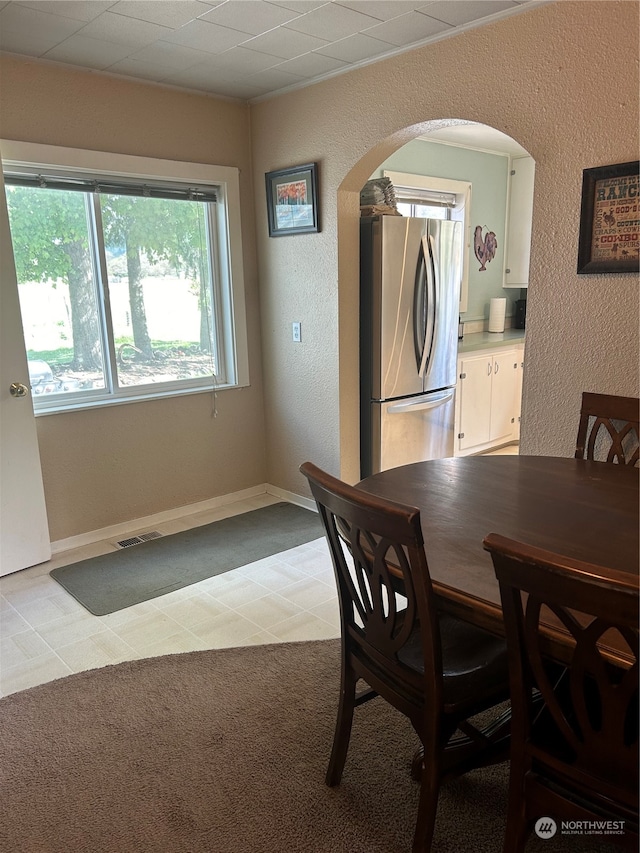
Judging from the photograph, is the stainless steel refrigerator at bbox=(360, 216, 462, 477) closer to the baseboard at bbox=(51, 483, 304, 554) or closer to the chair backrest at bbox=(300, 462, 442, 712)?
the baseboard at bbox=(51, 483, 304, 554)

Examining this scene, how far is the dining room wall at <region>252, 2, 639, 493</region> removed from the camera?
2338 mm

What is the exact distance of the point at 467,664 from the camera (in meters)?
1.50

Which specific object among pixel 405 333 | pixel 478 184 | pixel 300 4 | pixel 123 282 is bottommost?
pixel 405 333

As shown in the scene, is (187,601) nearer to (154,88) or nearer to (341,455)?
(341,455)

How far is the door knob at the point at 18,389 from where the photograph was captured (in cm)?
297

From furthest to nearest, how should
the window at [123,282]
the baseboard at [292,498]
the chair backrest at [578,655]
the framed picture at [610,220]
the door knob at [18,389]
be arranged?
the baseboard at [292,498]
the window at [123,282]
the door knob at [18,389]
the framed picture at [610,220]
the chair backrest at [578,655]

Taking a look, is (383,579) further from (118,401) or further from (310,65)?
(310,65)

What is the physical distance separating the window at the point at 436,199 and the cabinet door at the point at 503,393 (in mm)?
627

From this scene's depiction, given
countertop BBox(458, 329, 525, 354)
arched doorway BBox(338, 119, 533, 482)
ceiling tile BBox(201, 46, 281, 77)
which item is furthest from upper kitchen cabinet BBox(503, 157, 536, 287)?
ceiling tile BBox(201, 46, 281, 77)

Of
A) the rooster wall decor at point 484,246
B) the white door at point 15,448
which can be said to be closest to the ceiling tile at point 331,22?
the white door at point 15,448

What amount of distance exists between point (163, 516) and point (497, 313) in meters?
3.35

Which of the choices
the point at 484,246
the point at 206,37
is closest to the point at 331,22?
the point at 206,37

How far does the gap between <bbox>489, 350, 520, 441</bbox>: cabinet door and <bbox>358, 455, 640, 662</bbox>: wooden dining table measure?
278 cm

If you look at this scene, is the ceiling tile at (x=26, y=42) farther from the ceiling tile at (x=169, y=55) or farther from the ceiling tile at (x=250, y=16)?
the ceiling tile at (x=250, y=16)
